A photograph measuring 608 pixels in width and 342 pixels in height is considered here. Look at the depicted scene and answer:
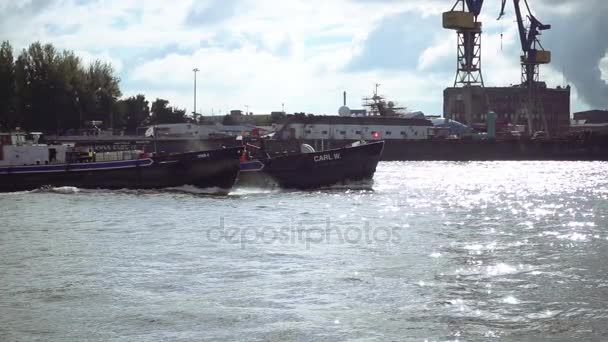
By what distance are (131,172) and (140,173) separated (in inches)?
21.6

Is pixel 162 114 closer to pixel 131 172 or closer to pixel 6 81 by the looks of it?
pixel 6 81

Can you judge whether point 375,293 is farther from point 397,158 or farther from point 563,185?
point 397,158

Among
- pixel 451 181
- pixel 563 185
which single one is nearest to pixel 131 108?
pixel 451 181

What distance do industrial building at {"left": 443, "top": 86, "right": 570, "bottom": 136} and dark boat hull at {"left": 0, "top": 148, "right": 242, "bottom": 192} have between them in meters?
113

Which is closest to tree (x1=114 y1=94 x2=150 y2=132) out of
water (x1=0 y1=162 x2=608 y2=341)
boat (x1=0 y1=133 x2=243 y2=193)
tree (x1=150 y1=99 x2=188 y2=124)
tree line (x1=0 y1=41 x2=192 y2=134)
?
tree (x1=150 y1=99 x2=188 y2=124)

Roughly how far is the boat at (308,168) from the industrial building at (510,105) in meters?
107

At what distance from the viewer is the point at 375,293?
618 inches

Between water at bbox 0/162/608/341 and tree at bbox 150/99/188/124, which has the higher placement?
tree at bbox 150/99/188/124

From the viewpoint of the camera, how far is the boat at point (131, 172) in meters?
43.3

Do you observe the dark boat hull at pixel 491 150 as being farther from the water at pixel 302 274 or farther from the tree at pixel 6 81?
the water at pixel 302 274

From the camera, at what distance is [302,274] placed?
1769 centimetres

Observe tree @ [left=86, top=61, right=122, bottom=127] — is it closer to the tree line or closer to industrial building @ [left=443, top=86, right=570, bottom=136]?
the tree line

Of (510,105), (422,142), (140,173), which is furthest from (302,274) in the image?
(510,105)

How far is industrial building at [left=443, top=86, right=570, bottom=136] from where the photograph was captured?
15425cm
